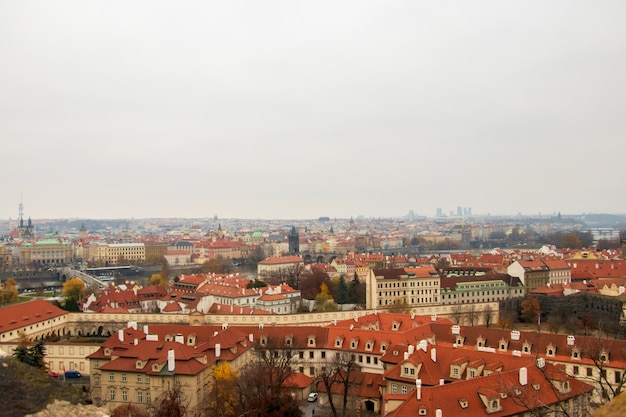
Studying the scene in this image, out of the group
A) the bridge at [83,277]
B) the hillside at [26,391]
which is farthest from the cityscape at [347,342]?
the bridge at [83,277]

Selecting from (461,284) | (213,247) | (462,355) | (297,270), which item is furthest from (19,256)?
(462,355)

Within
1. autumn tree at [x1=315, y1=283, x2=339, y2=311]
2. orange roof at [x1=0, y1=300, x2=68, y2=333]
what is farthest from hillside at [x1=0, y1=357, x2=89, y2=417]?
autumn tree at [x1=315, y1=283, x2=339, y2=311]

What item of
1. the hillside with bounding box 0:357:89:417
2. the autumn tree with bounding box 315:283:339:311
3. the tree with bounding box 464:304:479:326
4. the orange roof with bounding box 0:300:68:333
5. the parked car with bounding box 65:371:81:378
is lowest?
the parked car with bounding box 65:371:81:378

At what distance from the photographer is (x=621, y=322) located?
42781 millimetres

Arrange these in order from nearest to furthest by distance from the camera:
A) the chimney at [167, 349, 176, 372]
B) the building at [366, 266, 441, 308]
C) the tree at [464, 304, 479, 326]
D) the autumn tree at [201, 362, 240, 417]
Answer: the autumn tree at [201, 362, 240, 417] < the chimney at [167, 349, 176, 372] < the tree at [464, 304, 479, 326] < the building at [366, 266, 441, 308]

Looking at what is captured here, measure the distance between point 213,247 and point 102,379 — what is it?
101 meters

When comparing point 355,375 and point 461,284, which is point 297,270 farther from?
point 355,375

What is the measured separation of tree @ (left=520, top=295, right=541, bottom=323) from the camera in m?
47.8

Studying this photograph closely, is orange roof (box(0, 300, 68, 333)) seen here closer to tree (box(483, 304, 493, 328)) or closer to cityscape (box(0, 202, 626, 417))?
cityscape (box(0, 202, 626, 417))

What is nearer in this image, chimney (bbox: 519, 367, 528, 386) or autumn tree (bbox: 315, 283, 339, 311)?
chimney (bbox: 519, 367, 528, 386)

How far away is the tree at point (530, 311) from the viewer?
47844 millimetres

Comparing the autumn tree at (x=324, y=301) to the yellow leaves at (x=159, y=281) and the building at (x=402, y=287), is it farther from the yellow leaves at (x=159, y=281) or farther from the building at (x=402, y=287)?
the yellow leaves at (x=159, y=281)

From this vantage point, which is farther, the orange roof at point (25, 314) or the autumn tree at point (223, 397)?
the orange roof at point (25, 314)

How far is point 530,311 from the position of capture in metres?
48.1
